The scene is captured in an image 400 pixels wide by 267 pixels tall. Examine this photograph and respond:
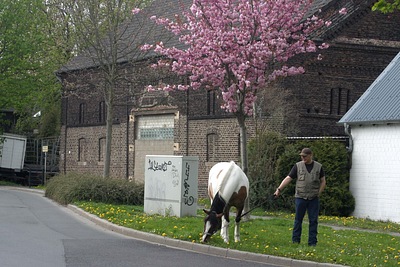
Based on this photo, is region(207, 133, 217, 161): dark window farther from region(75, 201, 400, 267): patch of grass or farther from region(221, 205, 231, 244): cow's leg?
region(221, 205, 231, 244): cow's leg

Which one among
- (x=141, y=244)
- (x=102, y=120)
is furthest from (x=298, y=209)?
(x=102, y=120)

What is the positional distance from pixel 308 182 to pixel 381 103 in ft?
36.3

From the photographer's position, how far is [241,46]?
1912 centimetres

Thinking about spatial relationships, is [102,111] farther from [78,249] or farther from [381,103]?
[78,249]

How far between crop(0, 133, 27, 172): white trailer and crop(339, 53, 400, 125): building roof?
28.4 metres

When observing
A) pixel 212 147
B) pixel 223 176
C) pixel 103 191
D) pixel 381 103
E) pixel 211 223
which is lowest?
pixel 211 223

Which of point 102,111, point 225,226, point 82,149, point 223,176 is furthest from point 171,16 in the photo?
point 225,226

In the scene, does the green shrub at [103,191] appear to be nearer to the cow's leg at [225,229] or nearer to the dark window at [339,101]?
the dark window at [339,101]

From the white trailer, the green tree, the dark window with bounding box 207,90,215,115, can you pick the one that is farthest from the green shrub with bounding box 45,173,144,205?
the white trailer

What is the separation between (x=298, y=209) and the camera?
47.4ft

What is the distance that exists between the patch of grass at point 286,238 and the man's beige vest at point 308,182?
0.99m

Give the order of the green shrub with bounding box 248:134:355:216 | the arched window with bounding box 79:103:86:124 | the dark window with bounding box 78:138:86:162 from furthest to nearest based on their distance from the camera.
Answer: the arched window with bounding box 79:103:86:124
the dark window with bounding box 78:138:86:162
the green shrub with bounding box 248:134:355:216

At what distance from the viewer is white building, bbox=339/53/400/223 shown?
23.3 metres

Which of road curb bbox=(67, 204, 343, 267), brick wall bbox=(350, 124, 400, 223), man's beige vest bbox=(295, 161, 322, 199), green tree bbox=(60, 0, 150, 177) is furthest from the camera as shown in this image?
green tree bbox=(60, 0, 150, 177)
